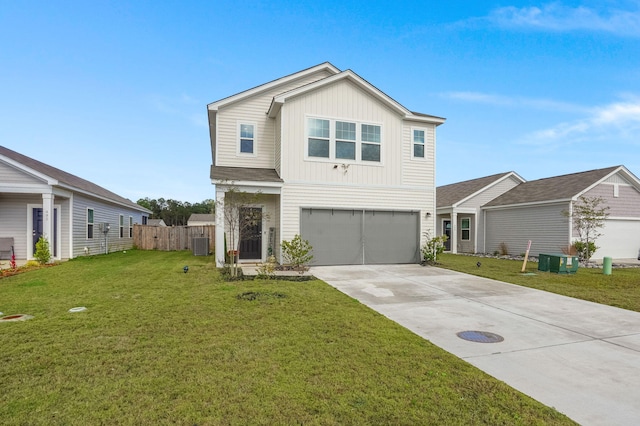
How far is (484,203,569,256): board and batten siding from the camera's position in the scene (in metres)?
17.1

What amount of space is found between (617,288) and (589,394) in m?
8.30

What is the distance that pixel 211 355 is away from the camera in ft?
13.2

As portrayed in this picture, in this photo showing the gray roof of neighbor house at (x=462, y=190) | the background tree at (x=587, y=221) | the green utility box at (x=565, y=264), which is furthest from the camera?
the gray roof of neighbor house at (x=462, y=190)

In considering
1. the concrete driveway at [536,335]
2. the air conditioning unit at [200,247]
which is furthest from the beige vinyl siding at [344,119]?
the air conditioning unit at [200,247]

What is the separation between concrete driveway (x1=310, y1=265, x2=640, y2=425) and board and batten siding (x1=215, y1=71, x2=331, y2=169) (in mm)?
6613

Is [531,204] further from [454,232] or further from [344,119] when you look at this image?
[344,119]

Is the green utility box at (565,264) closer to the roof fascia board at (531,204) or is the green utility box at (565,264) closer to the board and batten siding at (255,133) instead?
the roof fascia board at (531,204)

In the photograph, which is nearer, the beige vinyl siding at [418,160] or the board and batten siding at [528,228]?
the beige vinyl siding at [418,160]

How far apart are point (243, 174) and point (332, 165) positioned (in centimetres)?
345

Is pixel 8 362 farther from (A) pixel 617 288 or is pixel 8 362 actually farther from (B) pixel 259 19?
(B) pixel 259 19

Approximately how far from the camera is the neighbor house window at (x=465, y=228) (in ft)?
74.3

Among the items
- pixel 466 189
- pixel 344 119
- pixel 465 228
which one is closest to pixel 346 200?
pixel 344 119

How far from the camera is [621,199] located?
17797 millimetres

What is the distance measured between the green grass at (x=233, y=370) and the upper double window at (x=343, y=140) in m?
7.72
